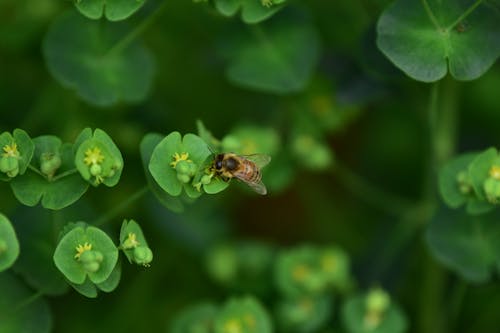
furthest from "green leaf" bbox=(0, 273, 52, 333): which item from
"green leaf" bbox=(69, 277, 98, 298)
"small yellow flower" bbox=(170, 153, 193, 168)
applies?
"small yellow flower" bbox=(170, 153, 193, 168)

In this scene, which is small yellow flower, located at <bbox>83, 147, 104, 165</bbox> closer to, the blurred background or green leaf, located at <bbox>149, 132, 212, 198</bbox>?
green leaf, located at <bbox>149, 132, 212, 198</bbox>

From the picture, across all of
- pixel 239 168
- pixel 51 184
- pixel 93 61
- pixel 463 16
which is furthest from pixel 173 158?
pixel 463 16

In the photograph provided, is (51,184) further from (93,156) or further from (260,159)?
(260,159)

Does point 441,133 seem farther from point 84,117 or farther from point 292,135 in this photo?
point 84,117

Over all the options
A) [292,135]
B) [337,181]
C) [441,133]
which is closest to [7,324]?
[292,135]

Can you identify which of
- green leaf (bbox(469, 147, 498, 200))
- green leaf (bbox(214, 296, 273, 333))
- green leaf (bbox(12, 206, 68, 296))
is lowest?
green leaf (bbox(214, 296, 273, 333))

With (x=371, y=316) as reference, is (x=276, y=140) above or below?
above
